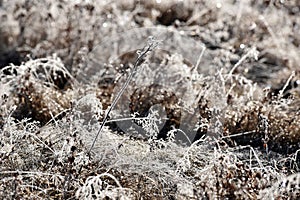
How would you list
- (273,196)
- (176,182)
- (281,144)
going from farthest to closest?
(281,144) → (176,182) → (273,196)

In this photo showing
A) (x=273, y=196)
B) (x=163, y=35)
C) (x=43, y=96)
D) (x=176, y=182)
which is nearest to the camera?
(x=273, y=196)

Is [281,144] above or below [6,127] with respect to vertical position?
below

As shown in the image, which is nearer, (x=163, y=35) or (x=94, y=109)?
(x=94, y=109)

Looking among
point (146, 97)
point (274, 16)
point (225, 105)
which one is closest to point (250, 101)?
point (225, 105)

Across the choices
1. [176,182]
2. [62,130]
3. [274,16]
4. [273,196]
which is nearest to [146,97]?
[62,130]

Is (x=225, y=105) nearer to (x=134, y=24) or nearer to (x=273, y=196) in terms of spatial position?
(x=273, y=196)

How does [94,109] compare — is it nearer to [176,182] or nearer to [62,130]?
[62,130]
